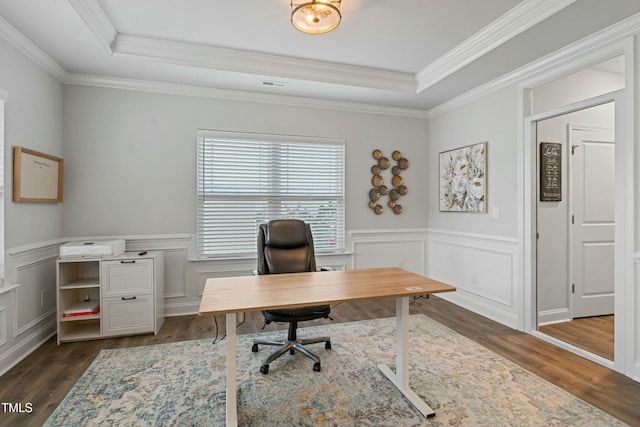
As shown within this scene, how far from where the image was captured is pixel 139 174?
3.45 metres

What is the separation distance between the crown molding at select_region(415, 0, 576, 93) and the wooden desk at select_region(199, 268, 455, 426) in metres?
2.03

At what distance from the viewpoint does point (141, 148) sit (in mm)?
3455

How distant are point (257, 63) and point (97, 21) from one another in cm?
Result: 129

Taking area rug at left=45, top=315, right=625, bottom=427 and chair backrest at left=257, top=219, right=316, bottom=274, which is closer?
area rug at left=45, top=315, right=625, bottom=427

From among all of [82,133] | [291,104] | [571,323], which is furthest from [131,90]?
[571,323]

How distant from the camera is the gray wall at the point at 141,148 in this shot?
3279 millimetres

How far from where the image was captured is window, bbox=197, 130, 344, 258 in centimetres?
367

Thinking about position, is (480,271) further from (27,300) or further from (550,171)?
(27,300)

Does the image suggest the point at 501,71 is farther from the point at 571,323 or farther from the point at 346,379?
the point at 346,379

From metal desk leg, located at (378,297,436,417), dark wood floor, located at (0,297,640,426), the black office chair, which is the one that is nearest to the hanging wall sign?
dark wood floor, located at (0,297,640,426)

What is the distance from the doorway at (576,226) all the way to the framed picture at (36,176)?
4479 millimetres

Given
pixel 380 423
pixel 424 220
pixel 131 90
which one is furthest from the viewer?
pixel 424 220

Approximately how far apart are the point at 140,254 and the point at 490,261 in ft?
12.0

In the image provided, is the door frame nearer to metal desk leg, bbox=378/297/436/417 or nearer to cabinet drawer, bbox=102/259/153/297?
metal desk leg, bbox=378/297/436/417
